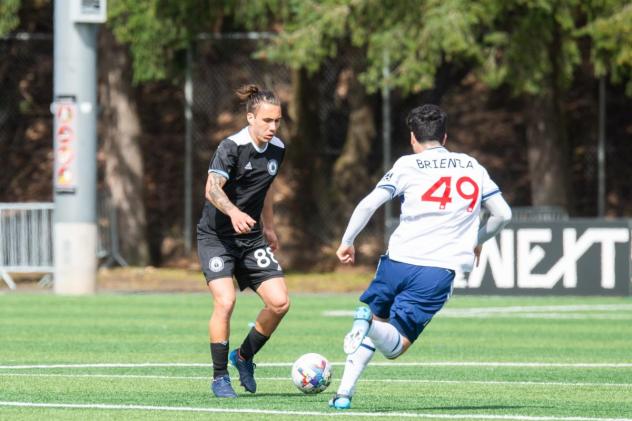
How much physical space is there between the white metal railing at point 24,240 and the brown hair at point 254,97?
14.0m

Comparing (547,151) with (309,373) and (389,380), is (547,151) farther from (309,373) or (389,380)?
(309,373)

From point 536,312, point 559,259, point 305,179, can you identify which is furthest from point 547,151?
point 536,312

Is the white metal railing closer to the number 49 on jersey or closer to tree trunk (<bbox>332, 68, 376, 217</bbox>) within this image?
tree trunk (<bbox>332, 68, 376, 217</bbox>)

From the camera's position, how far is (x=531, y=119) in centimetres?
2586

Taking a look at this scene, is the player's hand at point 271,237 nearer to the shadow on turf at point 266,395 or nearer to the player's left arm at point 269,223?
the player's left arm at point 269,223

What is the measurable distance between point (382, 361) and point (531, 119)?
546 inches

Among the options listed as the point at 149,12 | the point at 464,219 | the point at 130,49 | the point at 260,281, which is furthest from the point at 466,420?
the point at 130,49

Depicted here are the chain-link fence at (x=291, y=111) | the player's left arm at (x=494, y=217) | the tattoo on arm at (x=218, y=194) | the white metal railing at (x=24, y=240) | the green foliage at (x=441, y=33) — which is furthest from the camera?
the chain-link fence at (x=291, y=111)

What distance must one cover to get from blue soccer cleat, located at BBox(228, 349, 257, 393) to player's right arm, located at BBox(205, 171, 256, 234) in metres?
0.98

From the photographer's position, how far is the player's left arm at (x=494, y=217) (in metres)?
9.01

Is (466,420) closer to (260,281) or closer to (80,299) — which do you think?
(260,281)

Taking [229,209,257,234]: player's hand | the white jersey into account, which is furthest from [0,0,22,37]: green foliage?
the white jersey

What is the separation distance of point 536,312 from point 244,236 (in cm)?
936

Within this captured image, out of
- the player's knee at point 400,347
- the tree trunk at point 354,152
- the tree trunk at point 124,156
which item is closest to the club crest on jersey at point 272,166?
the player's knee at point 400,347
